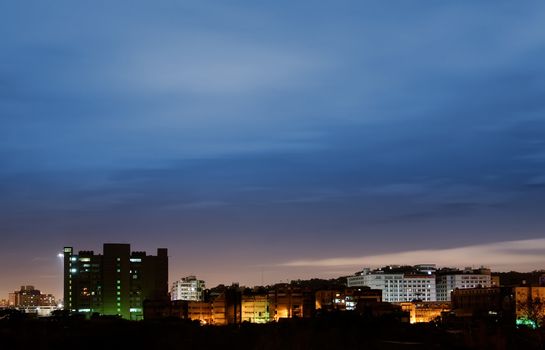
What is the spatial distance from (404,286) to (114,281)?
6617 centimetres

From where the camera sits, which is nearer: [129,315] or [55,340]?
[55,340]

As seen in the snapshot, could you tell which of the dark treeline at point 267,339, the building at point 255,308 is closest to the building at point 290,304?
the building at point 255,308

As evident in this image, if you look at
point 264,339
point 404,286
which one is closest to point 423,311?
point 404,286

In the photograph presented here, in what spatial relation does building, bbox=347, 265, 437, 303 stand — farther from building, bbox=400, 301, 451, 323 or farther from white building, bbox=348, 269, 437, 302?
building, bbox=400, 301, 451, 323

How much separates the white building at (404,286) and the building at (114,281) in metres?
55.9

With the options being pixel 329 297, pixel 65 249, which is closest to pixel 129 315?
pixel 65 249

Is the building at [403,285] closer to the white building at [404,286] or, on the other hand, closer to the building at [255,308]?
the white building at [404,286]

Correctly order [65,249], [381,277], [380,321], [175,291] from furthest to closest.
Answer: [381,277] < [175,291] < [65,249] < [380,321]

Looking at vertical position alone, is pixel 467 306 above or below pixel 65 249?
below

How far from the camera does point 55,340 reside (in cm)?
4744

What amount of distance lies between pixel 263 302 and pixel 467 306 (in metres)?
30.0

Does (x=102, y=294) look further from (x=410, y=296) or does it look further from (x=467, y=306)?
(x=410, y=296)

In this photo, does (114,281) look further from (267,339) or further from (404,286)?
(267,339)

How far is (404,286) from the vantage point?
16912 cm
